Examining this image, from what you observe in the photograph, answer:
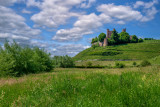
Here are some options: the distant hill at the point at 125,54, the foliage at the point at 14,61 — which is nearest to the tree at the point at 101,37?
the distant hill at the point at 125,54

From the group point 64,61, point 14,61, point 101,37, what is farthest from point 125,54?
point 14,61

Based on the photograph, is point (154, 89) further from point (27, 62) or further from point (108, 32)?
point (108, 32)

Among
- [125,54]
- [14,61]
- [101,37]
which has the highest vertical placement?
[101,37]

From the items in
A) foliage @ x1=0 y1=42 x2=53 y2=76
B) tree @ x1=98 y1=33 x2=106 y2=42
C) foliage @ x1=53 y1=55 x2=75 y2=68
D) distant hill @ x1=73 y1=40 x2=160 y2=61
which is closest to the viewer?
foliage @ x1=0 y1=42 x2=53 y2=76

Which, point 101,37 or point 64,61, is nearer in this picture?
point 64,61

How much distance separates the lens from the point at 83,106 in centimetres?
331

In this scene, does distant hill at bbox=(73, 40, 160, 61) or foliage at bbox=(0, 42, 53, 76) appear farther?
distant hill at bbox=(73, 40, 160, 61)

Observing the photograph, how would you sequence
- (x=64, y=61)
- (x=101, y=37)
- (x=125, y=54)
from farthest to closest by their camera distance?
(x=101, y=37)
(x=125, y=54)
(x=64, y=61)

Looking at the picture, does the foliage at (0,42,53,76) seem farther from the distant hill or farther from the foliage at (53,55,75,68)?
the distant hill

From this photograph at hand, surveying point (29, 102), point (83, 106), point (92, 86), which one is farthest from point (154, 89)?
point (29, 102)

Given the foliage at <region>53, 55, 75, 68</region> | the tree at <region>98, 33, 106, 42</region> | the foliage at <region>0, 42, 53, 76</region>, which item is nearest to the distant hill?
the foliage at <region>53, 55, 75, 68</region>

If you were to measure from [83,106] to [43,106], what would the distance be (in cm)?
108

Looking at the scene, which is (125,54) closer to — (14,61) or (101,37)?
(101,37)

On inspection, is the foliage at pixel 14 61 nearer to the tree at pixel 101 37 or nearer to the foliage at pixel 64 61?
the foliage at pixel 64 61
